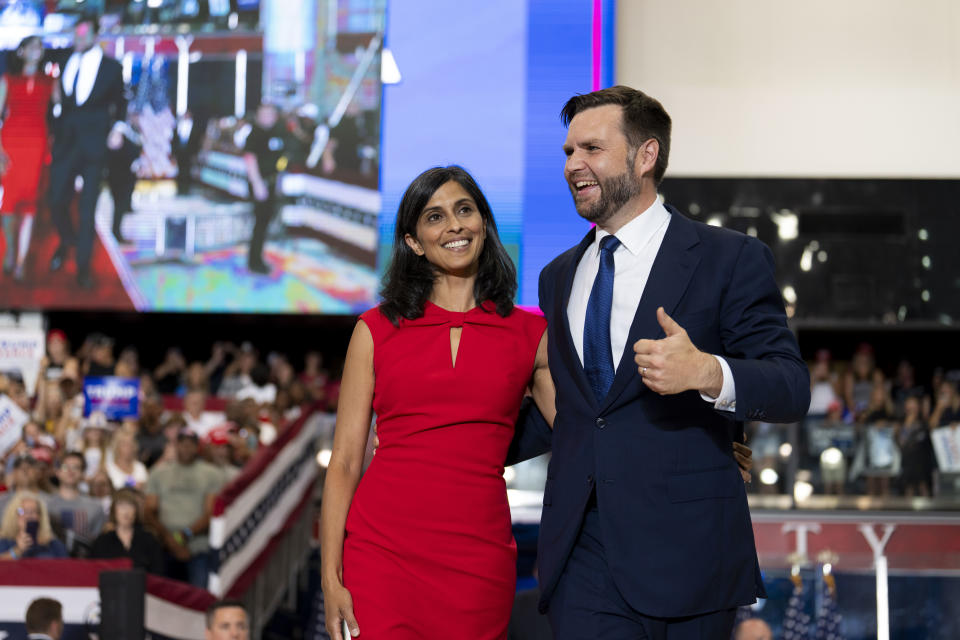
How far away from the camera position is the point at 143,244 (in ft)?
36.0

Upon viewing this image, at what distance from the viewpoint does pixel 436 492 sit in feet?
8.20

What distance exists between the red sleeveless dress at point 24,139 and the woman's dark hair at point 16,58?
0.19 ft

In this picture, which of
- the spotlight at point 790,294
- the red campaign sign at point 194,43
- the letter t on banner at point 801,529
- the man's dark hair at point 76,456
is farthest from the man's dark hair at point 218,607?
the red campaign sign at point 194,43

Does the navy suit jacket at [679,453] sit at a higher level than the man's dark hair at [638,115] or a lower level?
lower

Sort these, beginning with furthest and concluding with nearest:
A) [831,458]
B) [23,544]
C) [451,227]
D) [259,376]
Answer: [259,376] → [831,458] → [23,544] → [451,227]

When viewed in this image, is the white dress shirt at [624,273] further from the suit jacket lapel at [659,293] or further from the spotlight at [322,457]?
the spotlight at [322,457]

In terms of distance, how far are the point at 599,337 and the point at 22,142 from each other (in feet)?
33.3

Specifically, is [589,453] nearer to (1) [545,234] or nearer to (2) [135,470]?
(2) [135,470]

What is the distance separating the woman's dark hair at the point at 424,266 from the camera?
2.67 m

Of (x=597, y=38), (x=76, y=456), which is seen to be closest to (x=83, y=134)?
(x=76, y=456)

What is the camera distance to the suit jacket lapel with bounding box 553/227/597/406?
240 cm

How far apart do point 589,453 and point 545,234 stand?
7.38m

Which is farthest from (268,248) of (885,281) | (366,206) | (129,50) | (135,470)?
(885,281)

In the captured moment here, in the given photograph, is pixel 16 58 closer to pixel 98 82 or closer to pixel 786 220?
pixel 98 82
